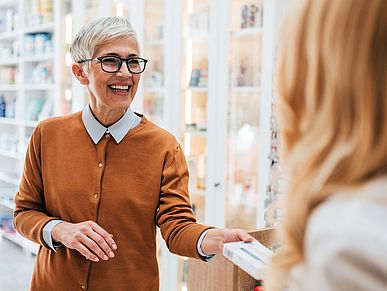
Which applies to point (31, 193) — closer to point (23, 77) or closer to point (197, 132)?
point (197, 132)

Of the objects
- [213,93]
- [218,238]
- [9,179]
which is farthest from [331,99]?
[9,179]

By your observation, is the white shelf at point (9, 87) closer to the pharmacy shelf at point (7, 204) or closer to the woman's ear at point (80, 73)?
the pharmacy shelf at point (7, 204)

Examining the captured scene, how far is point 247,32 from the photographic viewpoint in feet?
11.8

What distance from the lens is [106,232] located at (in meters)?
1.64

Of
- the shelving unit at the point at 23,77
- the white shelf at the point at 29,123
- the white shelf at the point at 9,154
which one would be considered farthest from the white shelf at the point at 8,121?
the white shelf at the point at 9,154

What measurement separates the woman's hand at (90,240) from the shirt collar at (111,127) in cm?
33

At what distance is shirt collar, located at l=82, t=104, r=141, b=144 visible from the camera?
6.01 feet

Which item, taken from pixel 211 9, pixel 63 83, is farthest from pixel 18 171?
pixel 211 9

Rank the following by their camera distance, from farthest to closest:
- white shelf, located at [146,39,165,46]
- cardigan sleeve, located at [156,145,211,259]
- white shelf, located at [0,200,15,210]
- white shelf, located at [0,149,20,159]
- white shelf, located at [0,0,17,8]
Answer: white shelf, located at [0,0,17,8] < white shelf, located at [0,200,15,210] < white shelf, located at [0,149,20,159] < white shelf, located at [146,39,165,46] < cardigan sleeve, located at [156,145,211,259]

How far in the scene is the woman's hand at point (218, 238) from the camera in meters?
1.52

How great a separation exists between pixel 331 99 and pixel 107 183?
1.20m

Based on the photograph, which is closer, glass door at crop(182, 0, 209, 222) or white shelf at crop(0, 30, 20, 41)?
glass door at crop(182, 0, 209, 222)

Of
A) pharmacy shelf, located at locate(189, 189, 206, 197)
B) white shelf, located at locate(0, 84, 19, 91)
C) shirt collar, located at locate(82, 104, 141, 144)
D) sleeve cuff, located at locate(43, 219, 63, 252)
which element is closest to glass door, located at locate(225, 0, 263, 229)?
pharmacy shelf, located at locate(189, 189, 206, 197)

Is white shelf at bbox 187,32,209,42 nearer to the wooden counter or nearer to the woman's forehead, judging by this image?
the wooden counter
